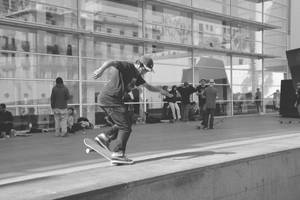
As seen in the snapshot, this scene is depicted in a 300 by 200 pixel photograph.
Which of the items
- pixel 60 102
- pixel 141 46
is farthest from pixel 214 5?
pixel 60 102

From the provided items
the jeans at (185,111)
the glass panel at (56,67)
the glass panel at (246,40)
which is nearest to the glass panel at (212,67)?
the glass panel at (246,40)

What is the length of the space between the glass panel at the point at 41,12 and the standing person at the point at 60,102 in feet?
Result: 12.5

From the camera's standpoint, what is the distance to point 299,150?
301 inches

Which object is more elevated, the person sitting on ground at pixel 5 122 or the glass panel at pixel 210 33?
→ the glass panel at pixel 210 33

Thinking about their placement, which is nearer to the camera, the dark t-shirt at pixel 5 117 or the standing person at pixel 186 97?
the dark t-shirt at pixel 5 117

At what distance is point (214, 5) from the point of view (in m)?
24.7

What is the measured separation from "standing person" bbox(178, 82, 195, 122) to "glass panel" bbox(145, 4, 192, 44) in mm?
3532

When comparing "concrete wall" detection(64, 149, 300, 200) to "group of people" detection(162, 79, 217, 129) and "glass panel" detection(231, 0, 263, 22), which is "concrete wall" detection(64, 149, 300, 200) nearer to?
"group of people" detection(162, 79, 217, 129)

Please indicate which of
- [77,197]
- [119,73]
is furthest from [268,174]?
[77,197]

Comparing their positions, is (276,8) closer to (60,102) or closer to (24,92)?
(24,92)

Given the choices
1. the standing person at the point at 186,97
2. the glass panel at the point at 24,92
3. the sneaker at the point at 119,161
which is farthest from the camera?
the standing person at the point at 186,97

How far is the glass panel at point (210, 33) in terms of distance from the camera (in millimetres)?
23375

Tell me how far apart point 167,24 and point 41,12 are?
23.5ft

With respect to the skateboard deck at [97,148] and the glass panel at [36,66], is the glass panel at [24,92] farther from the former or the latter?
the skateboard deck at [97,148]
